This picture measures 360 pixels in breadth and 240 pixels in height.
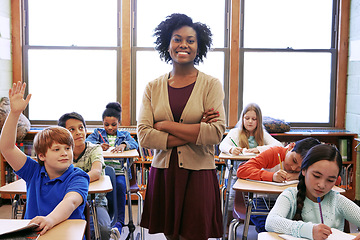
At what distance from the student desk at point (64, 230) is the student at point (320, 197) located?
2.43ft

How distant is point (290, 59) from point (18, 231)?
4.25 m

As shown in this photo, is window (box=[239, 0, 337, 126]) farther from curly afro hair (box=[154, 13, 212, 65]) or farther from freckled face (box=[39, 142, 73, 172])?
freckled face (box=[39, 142, 73, 172])

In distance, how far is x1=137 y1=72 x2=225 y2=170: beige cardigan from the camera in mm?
2010

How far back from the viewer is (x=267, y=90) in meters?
5.02

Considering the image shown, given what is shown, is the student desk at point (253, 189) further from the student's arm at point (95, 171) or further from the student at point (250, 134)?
the student at point (250, 134)

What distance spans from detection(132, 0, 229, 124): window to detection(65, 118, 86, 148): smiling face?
230 cm

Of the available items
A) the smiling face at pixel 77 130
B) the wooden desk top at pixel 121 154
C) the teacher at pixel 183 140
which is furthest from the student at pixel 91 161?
the wooden desk top at pixel 121 154

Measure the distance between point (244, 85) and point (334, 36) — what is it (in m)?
1.26

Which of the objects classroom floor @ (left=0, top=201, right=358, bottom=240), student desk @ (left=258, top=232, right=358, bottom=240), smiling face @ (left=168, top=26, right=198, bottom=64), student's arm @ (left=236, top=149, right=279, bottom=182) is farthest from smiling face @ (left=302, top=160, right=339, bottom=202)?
classroom floor @ (left=0, top=201, right=358, bottom=240)

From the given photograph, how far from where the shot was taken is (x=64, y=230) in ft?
4.79

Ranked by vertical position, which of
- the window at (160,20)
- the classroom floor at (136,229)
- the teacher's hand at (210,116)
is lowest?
the classroom floor at (136,229)

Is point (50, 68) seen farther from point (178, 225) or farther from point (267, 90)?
point (178, 225)

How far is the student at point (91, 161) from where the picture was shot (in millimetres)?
2318

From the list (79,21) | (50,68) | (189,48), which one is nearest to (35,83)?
(50,68)
